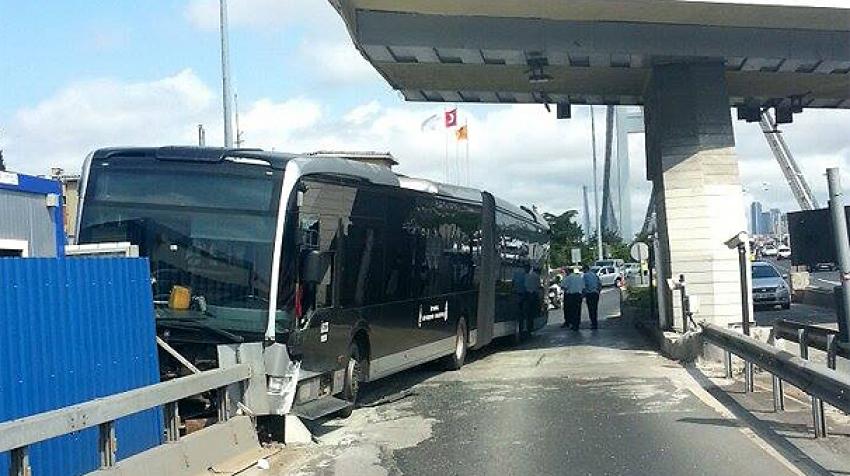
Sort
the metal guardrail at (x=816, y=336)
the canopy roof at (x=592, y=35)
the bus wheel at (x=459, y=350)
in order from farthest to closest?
1. the bus wheel at (x=459, y=350)
2. the canopy roof at (x=592, y=35)
3. the metal guardrail at (x=816, y=336)

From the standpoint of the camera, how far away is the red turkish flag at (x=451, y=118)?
1438 inches

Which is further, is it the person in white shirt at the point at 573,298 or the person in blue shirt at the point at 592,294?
the person in blue shirt at the point at 592,294

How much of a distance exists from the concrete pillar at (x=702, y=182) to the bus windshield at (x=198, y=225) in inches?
429

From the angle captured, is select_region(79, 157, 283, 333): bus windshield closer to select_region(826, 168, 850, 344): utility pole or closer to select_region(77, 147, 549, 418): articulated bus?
select_region(77, 147, 549, 418): articulated bus

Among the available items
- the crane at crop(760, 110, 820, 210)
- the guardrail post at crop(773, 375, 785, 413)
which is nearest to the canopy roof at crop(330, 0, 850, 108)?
the guardrail post at crop(773, 375, 785, 413)

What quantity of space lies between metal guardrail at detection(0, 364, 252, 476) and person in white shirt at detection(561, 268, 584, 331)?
19350 mm

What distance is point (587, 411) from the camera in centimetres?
1205

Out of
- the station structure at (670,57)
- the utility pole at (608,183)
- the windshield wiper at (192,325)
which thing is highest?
the utility pole at (608,183)

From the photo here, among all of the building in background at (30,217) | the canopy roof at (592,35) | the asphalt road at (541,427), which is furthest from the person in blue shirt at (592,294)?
the building in background at (30,217)

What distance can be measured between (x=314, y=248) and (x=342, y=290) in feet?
3.27

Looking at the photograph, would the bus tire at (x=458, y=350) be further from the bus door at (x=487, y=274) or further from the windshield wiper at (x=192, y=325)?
the windshield wiper at (x=192, y=325)

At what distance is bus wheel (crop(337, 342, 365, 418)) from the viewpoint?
11.8 meters

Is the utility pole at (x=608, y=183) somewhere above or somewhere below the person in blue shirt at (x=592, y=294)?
above

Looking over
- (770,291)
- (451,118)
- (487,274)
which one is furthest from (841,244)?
(451,118)
